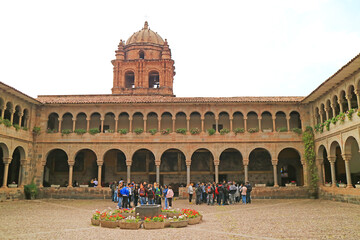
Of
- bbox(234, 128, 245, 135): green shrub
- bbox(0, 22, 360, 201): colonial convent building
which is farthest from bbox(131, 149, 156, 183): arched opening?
bbox(234, 128, 245, 135): green shrub

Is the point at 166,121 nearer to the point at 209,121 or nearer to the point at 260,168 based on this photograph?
the point at 209,121

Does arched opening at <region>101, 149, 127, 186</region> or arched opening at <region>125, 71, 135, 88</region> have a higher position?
arched opening at <region>125, 71, 135, 88</region>

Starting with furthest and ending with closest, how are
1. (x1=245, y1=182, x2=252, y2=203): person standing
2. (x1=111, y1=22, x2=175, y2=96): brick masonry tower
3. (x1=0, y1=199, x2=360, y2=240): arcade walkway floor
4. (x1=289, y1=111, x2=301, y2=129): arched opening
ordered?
1. (x1=111, y1=22, x2=175, y2=96): brick masonry tower
2. (x1=289, y1=111, x2=301, y2=129): arched opening
3. (x1=245, y1=182, x2=252, y2=203): person standing
4. (x1=0, y1=199, x2=360, y2=240): arcade walkway floor

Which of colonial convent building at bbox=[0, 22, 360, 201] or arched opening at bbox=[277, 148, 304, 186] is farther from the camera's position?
arched opening at bbox=[277, 148, 304, 186]

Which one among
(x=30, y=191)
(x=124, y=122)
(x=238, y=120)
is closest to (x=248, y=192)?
(x=238, y=120)

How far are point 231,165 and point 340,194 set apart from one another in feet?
31.3

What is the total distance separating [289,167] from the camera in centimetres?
2798

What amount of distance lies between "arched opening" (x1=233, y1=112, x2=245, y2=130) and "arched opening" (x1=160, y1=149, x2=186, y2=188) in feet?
17.7

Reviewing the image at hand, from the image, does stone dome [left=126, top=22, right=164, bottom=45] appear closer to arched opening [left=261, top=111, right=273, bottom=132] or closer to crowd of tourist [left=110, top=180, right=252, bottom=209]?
arched opening [left=261, top=111, right=273, bottom=132]

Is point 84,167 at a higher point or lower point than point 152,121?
lower

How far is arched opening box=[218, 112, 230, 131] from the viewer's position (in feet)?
89.0

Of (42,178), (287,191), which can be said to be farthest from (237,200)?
(42,178)

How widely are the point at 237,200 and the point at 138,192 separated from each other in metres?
7.08

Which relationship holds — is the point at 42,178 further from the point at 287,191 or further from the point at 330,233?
the point at 330,233
